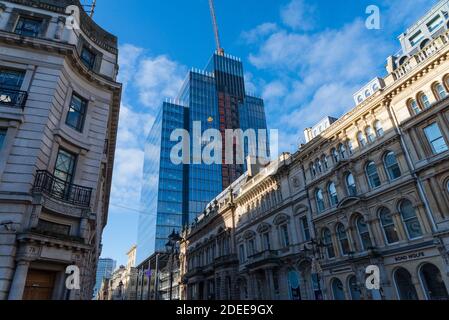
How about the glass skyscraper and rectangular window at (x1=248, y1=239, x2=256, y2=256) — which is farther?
the glass skyscraper

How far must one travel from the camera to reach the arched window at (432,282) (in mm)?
18031

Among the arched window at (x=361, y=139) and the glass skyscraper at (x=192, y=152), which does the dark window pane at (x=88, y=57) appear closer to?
the arched window at (x=361, y=139)

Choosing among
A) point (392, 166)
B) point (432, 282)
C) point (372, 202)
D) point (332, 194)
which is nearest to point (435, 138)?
point (392, 166)

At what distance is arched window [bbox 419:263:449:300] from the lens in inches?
710

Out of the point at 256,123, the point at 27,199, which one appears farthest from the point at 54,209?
the point at 256,123

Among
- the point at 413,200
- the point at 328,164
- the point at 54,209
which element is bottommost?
the point at 54,209

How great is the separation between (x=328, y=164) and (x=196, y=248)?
3341cm

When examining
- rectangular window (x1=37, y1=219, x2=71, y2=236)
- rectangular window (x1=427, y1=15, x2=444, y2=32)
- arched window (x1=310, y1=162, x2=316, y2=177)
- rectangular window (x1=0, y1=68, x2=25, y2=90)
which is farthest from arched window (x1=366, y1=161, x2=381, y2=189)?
rectangular window (x1=427, y1=15, x2=444, y2=32)

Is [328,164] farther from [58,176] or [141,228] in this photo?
[141,228]

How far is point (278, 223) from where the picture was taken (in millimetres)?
32812

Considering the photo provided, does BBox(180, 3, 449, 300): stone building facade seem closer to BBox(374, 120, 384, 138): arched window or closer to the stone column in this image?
BBox(374, 120, 384, 138): arched window

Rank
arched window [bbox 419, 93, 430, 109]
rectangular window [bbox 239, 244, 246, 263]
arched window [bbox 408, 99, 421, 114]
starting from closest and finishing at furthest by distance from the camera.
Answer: arched window [bbox 419, 93, 430, 109] → arched window [bbox 408, 99, 421, 114] → rectangular window [bbox 239, 244, 246, 263]

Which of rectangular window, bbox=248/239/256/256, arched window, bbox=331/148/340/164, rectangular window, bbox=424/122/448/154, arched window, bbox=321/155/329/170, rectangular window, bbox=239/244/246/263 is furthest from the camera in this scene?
rectangular window, bbox=239/244/246/263

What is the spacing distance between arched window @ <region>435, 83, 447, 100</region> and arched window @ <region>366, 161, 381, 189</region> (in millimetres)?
6518
